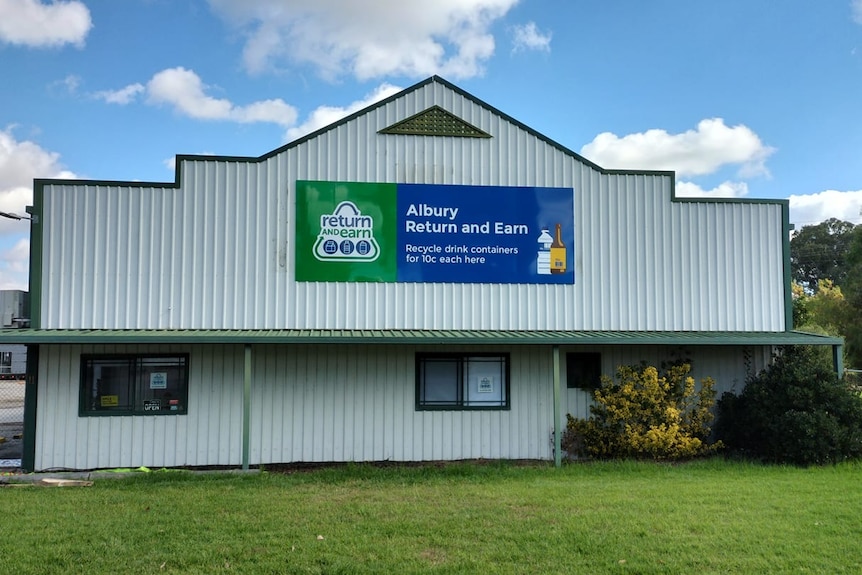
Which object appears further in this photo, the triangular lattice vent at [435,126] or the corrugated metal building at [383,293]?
the triangular lattice vent at [435,126]

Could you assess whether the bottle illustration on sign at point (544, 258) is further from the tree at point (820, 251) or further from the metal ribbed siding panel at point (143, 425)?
the tree at point (820, 251)

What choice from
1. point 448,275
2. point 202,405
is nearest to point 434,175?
point 448,275

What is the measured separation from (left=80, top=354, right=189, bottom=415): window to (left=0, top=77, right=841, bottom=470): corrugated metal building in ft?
0.11

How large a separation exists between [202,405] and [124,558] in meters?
5.94

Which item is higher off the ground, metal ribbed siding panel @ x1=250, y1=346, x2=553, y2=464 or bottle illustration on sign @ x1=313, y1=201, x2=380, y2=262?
bottle illustration on sign @ x1=313, y1=201, x2=380, y2=262

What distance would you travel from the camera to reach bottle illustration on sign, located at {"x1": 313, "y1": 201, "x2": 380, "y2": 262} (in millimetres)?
12570

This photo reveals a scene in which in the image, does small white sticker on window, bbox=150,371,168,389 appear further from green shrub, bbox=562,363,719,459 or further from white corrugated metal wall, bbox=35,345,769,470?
green shrub, bbox=562,363,719,459

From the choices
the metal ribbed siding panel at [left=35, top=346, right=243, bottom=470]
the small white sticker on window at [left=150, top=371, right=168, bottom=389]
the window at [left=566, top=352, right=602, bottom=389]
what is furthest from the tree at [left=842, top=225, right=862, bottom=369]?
the small white sticker on window at [left=150, top=371, right=168, bottom=389]

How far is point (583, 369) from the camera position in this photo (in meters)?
13.2

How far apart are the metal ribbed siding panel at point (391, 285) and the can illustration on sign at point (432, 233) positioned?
0.69ft

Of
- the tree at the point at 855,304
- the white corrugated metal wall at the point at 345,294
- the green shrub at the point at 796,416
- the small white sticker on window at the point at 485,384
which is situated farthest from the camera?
the tree at the point at 855,304

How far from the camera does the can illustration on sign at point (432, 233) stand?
1259 cm

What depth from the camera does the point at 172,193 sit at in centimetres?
1232

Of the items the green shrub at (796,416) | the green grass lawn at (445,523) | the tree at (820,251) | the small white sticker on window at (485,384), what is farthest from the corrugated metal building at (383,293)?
the tree at (820,251)
